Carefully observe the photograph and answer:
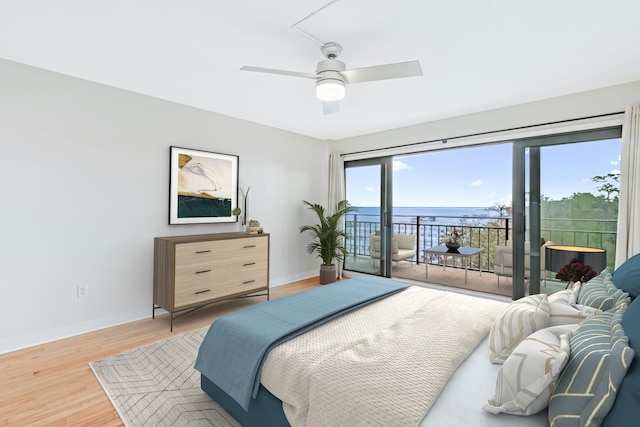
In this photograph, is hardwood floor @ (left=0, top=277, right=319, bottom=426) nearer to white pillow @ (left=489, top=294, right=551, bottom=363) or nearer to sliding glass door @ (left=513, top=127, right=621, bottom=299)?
white pillow @ (left=489, top=294, right=551, bottom=363)

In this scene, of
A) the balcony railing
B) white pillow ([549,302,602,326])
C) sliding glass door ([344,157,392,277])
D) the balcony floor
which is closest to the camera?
white pillow ([549,302,602,326])

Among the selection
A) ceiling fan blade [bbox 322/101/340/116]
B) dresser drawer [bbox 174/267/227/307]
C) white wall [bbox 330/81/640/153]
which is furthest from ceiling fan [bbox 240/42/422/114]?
white wall [bbox 330/81/640/153]

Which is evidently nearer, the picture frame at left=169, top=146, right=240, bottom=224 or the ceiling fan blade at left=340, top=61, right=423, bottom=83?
the ceiling fan blade at left=340, top=61, right=423, bottom=83

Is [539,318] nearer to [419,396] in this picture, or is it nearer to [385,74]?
[419,396]

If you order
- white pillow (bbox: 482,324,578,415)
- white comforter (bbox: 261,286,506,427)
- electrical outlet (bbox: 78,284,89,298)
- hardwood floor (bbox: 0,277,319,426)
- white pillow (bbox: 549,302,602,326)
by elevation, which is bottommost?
hardwood floor (bbox: 0,277,319,426)

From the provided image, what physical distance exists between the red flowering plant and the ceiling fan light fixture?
2211 millimetres

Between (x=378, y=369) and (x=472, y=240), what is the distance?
231 inches

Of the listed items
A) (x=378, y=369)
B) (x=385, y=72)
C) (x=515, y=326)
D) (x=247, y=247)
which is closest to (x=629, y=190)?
(x=515, y=326)

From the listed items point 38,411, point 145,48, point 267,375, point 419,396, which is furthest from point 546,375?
point 145,48

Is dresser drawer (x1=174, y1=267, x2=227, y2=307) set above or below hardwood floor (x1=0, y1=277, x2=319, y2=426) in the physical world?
above

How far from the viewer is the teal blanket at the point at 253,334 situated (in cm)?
157

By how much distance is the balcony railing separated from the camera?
325 cm

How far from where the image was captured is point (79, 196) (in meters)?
2.98

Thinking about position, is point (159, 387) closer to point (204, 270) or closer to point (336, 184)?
point (204, 270)
